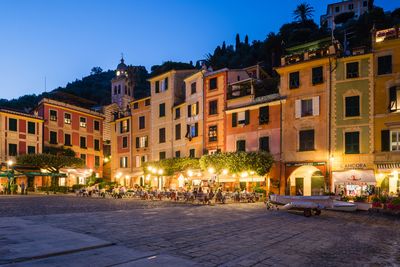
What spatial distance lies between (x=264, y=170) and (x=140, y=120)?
24.0 m

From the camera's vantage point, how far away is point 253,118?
3675 cm

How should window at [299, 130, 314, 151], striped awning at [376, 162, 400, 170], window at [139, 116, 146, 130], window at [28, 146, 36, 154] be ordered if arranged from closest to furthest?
striped awning at [376, 162, 400, 170] < window at [299, 130, 314, 151] < window at [28, 146, 36, 154] < window at [139, 116, 146, 130]

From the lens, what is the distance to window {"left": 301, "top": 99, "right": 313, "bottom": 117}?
109ft

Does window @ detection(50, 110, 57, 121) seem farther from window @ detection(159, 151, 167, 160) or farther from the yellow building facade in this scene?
the yellow building facade

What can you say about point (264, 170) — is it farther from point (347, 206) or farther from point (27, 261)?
point (27, 261)

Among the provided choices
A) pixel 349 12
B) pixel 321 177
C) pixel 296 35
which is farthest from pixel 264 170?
pixel 349 12

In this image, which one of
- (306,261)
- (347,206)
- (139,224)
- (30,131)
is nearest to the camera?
(306,261)

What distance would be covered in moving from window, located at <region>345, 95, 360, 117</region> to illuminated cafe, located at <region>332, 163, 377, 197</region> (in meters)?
4.36

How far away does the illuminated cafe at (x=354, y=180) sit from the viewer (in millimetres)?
28188

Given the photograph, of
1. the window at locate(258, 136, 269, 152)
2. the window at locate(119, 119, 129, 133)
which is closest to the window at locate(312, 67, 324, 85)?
the window at locate(258, 136, 269, 152)

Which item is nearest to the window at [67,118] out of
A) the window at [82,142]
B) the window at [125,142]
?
the window at [82,142]

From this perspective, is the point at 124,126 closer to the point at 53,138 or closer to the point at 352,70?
the point at 53,138

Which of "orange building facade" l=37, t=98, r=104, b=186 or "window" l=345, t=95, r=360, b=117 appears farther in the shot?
"orange building facade" l=37, t=98, r=104, b=186

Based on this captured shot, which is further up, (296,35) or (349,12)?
(349,12)
